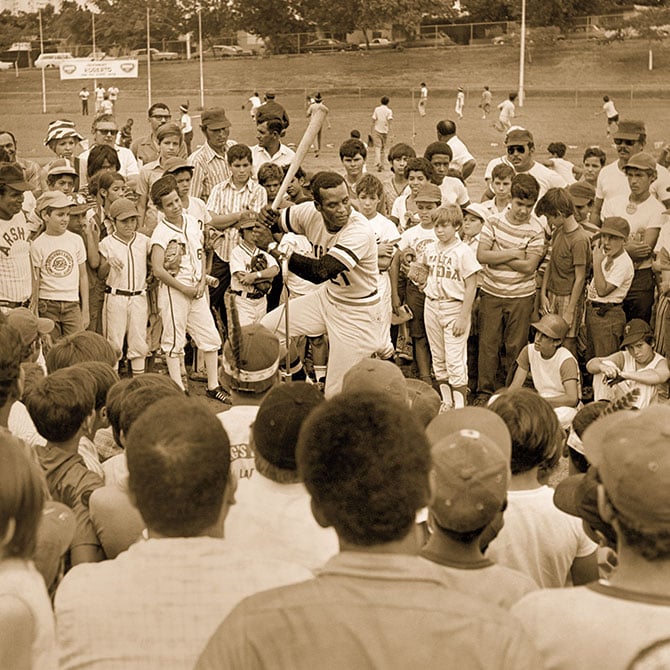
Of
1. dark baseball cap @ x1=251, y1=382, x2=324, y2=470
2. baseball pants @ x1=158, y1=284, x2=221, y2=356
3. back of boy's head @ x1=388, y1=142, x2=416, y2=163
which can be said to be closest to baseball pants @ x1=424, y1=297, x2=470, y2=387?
baseball pants @ x1=158, y1=284, x2=221, y2=356

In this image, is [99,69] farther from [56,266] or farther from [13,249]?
[13,249]

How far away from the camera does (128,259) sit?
9.46m

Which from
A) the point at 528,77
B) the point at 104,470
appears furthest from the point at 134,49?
the point at 104,470

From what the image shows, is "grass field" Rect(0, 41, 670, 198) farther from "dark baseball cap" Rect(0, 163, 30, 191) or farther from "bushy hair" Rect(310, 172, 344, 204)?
"bushy hair" Rect(310, 172, 344, 204)

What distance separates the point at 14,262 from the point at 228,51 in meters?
63.9

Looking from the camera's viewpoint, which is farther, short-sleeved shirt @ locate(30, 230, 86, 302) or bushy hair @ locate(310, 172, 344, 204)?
short-sleeved shirt @ locate(30, 230, 86, 302)

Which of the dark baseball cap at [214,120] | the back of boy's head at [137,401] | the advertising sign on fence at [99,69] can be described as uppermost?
the advertising sign on fence at [99,69]

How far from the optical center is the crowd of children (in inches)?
102

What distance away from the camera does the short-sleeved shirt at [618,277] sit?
9320mm

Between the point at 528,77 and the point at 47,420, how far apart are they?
53023 mm

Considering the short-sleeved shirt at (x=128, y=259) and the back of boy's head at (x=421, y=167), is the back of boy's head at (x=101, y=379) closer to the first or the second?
the short-sleeved shirt at (x=128, y=259)

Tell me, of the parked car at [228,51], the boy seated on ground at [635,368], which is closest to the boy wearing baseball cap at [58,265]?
the boy seated on ground at [635,368]

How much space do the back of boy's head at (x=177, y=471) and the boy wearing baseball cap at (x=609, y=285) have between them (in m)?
6.85

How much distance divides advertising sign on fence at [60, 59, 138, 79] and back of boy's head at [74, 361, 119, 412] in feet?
146
